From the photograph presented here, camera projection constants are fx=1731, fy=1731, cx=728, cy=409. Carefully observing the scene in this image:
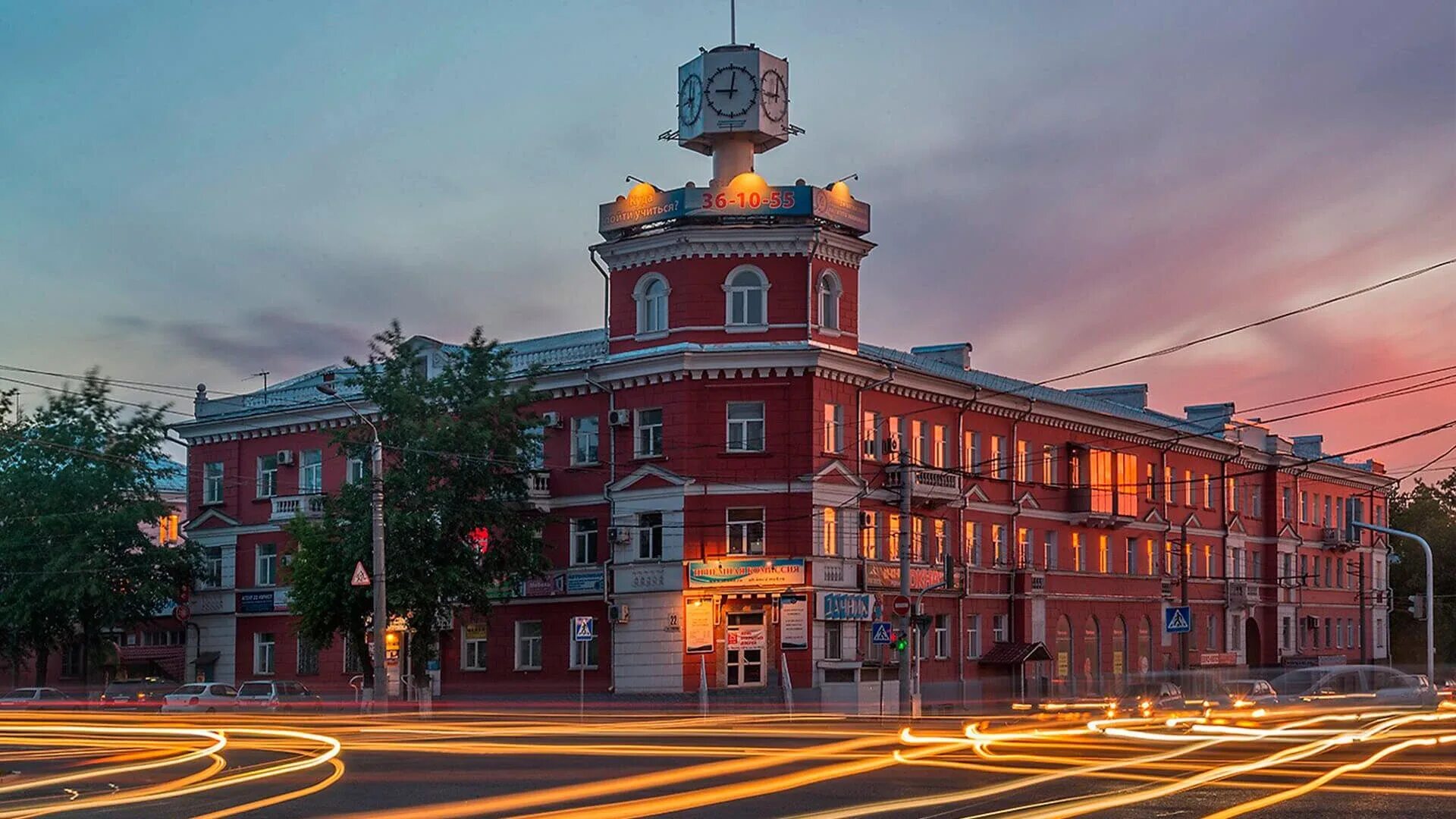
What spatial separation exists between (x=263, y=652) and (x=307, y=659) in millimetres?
2615

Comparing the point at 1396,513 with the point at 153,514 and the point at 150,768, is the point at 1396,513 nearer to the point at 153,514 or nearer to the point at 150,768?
the point at 153,514

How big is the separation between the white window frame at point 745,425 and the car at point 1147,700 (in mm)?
12937

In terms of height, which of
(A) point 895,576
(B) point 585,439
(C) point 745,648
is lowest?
(C) point 745,648

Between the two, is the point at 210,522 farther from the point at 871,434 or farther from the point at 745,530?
the point at 871,434

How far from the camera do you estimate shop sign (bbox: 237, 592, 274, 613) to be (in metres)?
60.5

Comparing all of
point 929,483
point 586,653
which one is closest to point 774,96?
point 929,483

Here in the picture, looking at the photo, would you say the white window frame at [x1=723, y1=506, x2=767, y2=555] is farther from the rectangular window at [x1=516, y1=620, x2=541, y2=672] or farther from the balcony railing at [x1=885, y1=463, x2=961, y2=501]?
the rectangular window at [x1=516, y1=620, x2=541, y2=672]

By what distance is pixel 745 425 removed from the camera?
50188 millimetres

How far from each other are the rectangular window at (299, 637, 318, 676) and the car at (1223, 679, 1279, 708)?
30.3m

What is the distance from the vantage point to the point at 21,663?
203ft

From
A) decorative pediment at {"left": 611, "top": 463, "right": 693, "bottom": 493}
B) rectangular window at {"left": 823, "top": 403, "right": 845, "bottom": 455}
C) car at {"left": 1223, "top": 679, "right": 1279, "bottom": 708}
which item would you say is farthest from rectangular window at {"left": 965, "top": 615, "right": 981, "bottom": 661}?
decorative pediment at {"left": 611, "top": 463, "right": 693, "bottom": 493}

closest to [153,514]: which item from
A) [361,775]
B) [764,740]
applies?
[764,740]

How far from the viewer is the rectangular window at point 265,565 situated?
61.3m

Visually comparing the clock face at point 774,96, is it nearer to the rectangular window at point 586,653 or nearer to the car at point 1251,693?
the rectangular window at point 586,653
